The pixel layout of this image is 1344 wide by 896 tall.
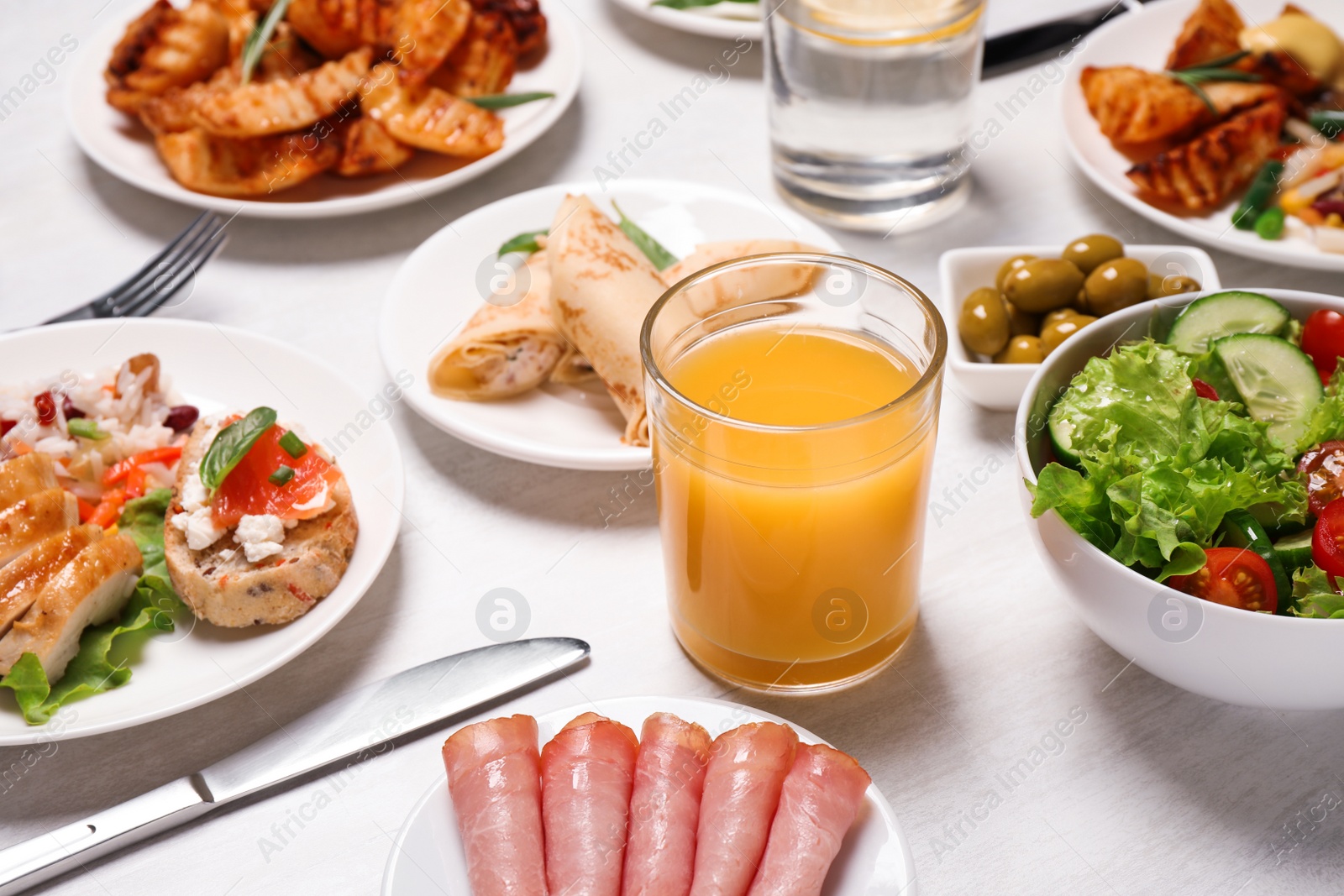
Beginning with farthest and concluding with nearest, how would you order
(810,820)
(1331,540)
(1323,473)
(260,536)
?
(260,536) < (1323,473) < (1331,540) < (810,820)

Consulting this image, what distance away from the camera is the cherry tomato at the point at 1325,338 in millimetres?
1604

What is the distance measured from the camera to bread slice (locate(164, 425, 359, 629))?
5.32 feet

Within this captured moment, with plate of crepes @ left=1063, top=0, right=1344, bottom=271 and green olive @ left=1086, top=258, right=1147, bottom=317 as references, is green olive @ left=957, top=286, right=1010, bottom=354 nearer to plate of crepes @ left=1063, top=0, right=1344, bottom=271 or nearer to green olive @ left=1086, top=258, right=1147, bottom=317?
green olive @ left=1086, top=258, right=1147, bottom=317

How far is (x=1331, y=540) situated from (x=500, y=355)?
1.31 metres

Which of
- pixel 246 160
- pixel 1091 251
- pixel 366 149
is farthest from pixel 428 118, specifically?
pixel 1091 251

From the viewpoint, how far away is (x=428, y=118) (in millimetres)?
2539

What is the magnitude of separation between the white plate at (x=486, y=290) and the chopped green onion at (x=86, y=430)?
0.49 meters

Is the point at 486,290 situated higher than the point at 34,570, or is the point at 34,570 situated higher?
the point at 34,570

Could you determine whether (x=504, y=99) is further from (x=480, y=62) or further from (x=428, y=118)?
(x=428, y=118)

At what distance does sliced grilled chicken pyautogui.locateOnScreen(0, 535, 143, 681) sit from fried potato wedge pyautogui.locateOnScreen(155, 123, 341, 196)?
109 centimetres

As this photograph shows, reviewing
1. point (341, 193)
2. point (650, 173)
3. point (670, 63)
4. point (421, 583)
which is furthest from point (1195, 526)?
point (670, 63)

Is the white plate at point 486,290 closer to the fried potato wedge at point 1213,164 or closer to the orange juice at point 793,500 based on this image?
the orange juice at point 793,500

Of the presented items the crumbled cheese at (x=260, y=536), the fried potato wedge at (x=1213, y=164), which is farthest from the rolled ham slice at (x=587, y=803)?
the fried potato wedge at (x=1213, y=164)

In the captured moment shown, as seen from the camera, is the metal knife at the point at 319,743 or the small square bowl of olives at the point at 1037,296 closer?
the metal knife at the point at 319,743
